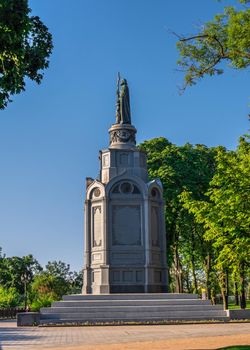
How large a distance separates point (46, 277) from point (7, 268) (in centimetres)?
3914

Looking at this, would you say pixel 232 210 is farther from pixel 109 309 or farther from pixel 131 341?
pixel 131 341

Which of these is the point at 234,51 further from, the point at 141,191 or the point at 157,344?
the point at 141,191

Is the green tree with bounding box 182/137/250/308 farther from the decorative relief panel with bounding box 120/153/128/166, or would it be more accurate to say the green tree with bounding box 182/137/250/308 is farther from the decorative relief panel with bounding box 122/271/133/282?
the decorative relief panel with bounding box 120/153/128/166

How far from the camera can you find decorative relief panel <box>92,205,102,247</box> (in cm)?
3064

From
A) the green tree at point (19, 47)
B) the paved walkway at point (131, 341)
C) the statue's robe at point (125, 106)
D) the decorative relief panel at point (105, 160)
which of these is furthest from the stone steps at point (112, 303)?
the green tree at point (19, 47)

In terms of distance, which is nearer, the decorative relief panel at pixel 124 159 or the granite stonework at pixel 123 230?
the granite stonework at pixel 123 230

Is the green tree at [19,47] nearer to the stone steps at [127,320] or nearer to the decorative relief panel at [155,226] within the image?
the stone steps at [127,320]

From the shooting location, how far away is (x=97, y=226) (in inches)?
1217

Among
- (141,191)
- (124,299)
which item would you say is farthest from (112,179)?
(124,299)

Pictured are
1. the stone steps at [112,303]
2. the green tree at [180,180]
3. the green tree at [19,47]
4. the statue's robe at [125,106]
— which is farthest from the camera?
the green tree at [180,180]

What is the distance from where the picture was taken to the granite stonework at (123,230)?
2989 cm

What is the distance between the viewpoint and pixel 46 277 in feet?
179

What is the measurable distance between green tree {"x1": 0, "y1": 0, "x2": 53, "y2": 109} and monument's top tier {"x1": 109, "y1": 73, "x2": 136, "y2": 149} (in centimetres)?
1955

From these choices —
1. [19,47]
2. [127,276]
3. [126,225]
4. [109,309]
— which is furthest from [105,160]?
[19,47]
